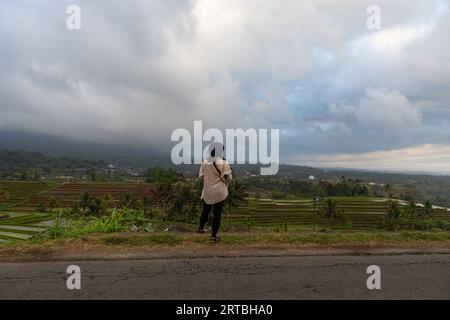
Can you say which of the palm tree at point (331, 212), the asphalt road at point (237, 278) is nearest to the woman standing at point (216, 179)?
the asphalt road at point (237, 278)

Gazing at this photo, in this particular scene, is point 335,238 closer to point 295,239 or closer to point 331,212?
point 295,239

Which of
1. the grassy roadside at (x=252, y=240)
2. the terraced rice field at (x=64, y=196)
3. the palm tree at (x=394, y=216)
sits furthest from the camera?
the terraced rice field at (x=64, y=196)

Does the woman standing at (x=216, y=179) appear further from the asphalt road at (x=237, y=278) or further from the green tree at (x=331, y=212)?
the green tree at (x=331, y=212)

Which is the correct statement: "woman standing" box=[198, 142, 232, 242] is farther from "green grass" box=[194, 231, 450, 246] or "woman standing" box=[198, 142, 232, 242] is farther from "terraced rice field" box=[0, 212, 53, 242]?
"terraced rice field" box=[0, 212, 53, 242]

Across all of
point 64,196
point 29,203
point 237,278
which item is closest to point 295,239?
point 237,278

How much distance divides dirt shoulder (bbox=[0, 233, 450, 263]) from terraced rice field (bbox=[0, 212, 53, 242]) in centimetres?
3939

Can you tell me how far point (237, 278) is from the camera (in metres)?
4.75

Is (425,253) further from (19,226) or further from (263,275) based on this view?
(19,226)

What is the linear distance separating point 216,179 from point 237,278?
2.19 meters

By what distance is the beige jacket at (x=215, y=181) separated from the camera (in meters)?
6.55

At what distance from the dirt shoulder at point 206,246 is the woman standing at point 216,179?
56cm
